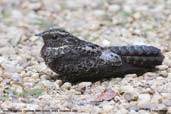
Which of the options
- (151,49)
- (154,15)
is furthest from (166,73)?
(154,15)

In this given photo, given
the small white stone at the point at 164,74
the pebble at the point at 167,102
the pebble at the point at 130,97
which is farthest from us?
the small white stone at the point at 164,74

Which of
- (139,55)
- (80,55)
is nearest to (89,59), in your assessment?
(80,55)

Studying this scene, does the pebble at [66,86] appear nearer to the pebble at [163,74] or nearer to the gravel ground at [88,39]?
the gravel ground at [88,39]

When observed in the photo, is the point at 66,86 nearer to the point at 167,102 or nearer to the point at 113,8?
the point at 167,102

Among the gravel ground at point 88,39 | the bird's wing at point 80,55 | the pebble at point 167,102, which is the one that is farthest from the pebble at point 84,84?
the pebble at point 167,102

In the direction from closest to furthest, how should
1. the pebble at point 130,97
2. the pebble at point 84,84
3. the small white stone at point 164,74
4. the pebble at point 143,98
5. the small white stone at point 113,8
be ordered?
1. the pebble at point 143,98
2. the pebble at point 130,97
3. the pebble at point 84,84
4. the small white stone at point 164,74
5. the small white stone at point 113,8

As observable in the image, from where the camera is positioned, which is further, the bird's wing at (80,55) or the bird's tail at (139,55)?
the bird's tail at (139,55)
